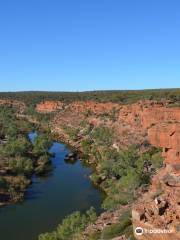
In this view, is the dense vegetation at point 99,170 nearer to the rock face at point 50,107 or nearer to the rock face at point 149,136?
the rock face at point 149,136

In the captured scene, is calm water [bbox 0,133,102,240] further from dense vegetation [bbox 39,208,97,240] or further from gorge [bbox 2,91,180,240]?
Answer: dense vegetation [bbox 39,208,97,240]

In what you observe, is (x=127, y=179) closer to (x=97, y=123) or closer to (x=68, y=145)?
(x=68, y=145)

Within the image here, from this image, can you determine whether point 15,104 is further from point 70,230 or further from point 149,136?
point 70,230

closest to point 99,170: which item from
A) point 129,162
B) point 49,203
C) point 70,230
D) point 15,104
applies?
point 129,162

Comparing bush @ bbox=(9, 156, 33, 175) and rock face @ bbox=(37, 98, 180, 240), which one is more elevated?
rock face @ bbox=(37, 98, 180, 240)

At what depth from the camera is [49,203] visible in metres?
43.5

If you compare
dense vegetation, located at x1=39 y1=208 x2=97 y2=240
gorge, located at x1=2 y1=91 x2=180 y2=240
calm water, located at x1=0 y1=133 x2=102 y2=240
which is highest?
gorge, located at x1=2 y1=91 x2=180 y2=240

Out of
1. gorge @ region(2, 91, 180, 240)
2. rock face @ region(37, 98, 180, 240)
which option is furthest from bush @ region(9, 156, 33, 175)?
rock face @ region(37, 98, 180, 240)

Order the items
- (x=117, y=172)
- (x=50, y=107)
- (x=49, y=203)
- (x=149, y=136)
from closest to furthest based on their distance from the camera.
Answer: (x=49, y=203), (x=149, y=136), (x=117, y=172), (x=50, y=107)

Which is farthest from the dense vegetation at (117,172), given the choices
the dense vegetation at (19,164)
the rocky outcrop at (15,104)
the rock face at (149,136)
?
the rocky outcrop at (15,104)

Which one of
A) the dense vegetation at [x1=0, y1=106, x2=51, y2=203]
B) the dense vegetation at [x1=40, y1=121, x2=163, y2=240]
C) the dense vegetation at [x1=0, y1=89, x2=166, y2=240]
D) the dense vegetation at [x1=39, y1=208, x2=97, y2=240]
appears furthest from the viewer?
the dense vegetation at [x1=0, y1=106, x2=51, y2=203]

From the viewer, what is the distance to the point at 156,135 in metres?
42.8

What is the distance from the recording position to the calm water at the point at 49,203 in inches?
1431

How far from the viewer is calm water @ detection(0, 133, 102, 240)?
119ft
